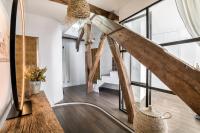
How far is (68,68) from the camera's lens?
7961mm

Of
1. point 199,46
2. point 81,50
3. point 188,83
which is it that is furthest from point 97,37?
point 188,83

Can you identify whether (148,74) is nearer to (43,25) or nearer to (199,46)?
(199,46)

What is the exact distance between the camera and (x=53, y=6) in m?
3.62

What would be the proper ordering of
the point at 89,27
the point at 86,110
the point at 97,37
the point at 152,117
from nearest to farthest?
the point at 152,117, the point at 86,110, the point at 89,27, the point at 97,37

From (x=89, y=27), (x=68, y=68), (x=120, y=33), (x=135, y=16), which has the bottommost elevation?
(x=68, y=68)

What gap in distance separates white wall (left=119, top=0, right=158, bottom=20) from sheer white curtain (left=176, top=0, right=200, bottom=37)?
75 centimetres

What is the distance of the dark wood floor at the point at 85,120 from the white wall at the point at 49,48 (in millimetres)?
740

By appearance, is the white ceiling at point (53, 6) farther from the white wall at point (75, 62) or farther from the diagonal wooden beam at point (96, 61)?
the white wall at point (75, 62)

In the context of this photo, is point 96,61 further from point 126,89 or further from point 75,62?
point 75,62

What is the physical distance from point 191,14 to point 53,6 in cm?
319

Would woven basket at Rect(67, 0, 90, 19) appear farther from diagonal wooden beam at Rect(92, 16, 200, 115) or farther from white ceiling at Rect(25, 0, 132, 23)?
white ceiling at Rect(25, 0, 132, 23)

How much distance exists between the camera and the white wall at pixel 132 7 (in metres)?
2.79

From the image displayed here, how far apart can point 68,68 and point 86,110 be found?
435cm

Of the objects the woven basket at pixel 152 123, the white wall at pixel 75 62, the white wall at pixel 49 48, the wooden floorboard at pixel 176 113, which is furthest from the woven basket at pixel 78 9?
the white wall at pixel 75 62
